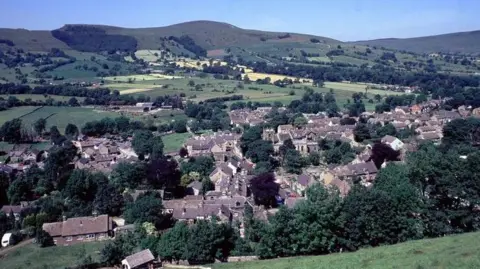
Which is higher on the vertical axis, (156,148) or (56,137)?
(156,148)

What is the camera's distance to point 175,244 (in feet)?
102

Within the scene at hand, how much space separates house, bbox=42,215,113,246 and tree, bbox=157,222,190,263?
9227mm

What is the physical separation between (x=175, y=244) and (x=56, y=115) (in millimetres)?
72791

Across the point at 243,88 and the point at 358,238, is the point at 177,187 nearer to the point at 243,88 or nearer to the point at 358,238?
the point at 358,238

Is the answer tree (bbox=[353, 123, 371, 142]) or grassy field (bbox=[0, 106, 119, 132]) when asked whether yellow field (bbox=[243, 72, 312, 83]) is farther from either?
tree (bbox=[353, 123, 371, 142])

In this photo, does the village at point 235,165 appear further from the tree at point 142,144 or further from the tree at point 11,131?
the tree at point 11,131

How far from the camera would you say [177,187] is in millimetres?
50469

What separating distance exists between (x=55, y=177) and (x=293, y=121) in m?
42.2

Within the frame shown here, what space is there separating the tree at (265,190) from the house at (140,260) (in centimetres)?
1505

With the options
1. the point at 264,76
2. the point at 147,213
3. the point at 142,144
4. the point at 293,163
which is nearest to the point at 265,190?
the point at 147,213

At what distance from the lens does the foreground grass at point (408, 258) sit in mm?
20500

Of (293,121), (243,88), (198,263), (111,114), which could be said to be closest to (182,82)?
(243,88)

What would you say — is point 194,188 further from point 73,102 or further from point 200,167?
point 73,102

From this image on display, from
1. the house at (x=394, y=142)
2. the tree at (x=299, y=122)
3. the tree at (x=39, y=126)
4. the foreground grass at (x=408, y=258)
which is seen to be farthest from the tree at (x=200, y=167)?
the tree at (x=39, y=126)
